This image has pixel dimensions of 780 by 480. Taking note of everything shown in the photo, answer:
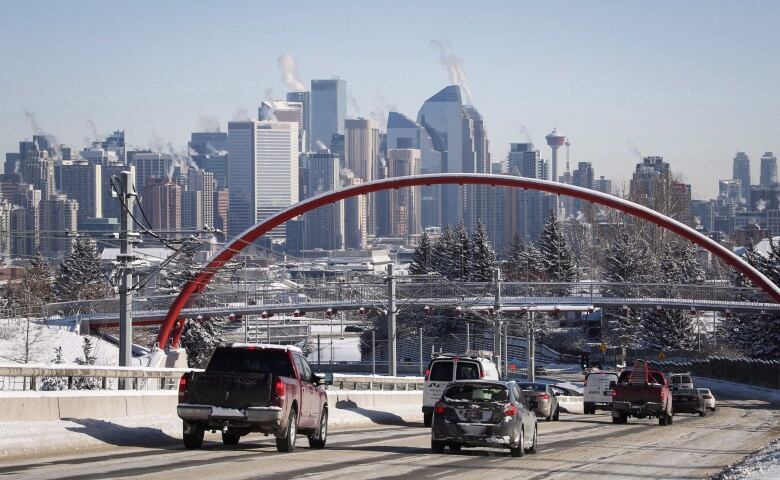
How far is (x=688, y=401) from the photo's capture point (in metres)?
60.2

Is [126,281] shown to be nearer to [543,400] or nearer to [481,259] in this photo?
[543,400]

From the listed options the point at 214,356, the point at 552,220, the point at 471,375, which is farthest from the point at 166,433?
the point at 552,220

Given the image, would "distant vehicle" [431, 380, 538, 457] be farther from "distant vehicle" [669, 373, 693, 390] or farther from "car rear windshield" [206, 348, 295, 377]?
"distant vehicle" [669, 373, 693, 390]

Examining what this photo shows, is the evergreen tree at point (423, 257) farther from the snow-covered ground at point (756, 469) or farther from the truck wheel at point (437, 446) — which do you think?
the snow-covered ground at point (756, 469)

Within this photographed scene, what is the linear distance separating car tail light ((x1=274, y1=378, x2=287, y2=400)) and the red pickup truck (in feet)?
77.7

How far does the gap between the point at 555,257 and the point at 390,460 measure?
155358 mm

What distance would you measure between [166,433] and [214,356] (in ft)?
11.6

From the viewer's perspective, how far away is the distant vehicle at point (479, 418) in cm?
2719

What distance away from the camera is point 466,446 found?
27750 millimetres

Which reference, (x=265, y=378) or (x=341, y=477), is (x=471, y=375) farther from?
(x=341, y=477)

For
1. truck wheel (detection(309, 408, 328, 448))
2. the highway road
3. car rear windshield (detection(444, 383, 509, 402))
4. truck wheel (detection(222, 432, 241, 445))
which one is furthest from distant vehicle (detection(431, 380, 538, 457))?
truck wheel (detection(222, 432, 241, 445))

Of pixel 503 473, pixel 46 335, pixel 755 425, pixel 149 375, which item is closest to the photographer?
pixel 503 473

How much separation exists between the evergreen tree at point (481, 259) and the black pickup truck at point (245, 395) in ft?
462

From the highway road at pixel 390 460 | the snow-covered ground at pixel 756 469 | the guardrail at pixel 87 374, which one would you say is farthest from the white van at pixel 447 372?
the snow-covered ground at pixel 756 469
